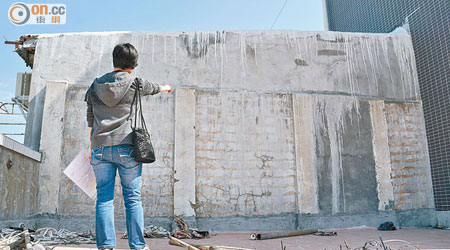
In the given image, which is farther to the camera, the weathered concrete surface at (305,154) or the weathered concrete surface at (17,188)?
the weathered concrete surface at (305,154)

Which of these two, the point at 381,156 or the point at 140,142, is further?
the point at 381,156

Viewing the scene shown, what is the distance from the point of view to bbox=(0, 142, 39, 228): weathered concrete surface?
450cm

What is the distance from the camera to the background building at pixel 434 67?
6.73 metres

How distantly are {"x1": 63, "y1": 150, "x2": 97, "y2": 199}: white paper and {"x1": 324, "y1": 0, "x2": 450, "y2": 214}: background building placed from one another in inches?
256

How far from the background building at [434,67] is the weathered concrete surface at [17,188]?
23.9ft

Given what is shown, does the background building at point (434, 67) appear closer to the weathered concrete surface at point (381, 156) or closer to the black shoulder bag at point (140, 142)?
the weathered concrete surface at point (381, 156)

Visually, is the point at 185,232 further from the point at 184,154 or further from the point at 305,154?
the point at 305,154

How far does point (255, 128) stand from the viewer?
6.66 m

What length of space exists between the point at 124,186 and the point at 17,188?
3.25 m

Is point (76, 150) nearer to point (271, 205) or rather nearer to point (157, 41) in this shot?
point (157, 41)

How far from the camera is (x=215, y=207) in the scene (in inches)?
245

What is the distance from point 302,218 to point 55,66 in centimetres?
520

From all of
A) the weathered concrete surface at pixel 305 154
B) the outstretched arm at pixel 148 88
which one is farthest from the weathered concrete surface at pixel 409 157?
the outstretched arm at pixel 148 88

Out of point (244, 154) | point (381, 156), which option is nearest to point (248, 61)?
point (244, 154)
